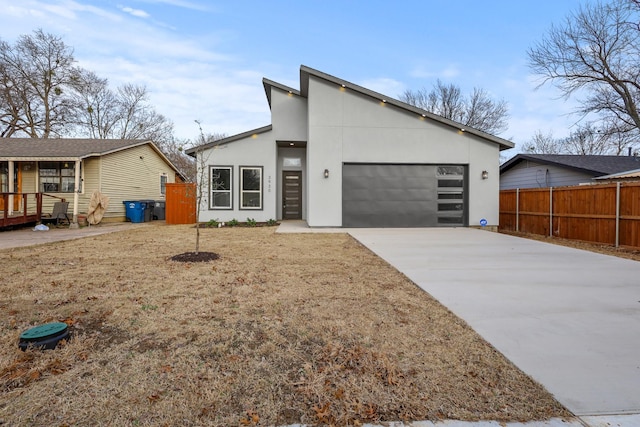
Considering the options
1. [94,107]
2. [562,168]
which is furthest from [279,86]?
[94,107]

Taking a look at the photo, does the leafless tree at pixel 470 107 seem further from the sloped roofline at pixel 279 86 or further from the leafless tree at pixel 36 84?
the leafless tree at pixel 36 84

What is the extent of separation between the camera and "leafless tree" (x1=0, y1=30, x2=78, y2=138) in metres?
20.0

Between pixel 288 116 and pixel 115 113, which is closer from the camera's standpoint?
pixel 288 116

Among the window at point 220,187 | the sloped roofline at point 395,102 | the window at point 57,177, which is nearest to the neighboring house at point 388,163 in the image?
the sloped roofline at point 395,102

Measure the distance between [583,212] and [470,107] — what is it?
2141 cm

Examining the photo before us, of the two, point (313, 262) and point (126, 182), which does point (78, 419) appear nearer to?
point (313, 262)

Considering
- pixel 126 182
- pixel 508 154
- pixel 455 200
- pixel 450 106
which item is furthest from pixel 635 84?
pixel 126 182

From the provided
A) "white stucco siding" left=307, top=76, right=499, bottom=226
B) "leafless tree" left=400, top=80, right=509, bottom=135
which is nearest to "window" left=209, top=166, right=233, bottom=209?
"white stucco siding" left=307, top=76, right=499, bottom=226

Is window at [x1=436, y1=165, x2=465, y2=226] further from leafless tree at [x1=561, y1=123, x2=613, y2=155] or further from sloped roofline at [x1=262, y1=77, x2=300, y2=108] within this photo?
leafless tree at [x1=561, y1=123, x2=613, y2=155]

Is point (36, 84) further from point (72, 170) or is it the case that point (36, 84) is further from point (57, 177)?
point (72, 170)

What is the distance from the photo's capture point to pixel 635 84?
1488cm

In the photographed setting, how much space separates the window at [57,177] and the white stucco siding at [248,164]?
643 cm

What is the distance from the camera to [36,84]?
68.0 ft

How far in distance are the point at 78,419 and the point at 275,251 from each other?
17.0 ft
